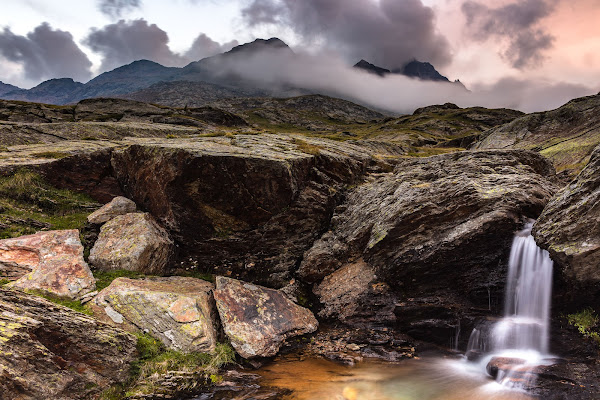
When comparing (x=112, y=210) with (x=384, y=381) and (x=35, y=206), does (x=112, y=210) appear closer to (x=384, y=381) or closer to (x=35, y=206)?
(x=35, y=206)

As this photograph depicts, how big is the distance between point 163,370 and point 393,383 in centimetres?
941

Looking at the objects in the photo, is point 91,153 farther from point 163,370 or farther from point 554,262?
point 554,262

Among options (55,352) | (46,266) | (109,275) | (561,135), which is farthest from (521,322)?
(561,135)

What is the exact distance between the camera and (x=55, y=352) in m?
9.47

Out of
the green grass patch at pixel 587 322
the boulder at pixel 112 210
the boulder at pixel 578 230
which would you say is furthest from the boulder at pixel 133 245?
the green grass patch at pixel 587 322

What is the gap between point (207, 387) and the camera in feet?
36.9

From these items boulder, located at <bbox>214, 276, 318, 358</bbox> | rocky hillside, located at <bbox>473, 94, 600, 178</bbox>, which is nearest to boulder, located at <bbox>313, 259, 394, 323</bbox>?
boulder, located at <bbox>214, 276, 318, 358</bbox>

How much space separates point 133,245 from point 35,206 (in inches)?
341

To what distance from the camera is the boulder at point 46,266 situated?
515 inches

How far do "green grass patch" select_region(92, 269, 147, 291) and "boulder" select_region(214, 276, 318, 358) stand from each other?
193 inches

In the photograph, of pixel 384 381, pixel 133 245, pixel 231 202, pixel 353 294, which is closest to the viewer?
pixel 384 381

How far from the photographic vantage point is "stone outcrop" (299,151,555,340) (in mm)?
14938

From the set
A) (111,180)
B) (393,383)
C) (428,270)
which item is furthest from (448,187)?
(111,180)

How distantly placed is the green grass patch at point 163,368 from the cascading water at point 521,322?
38.7 ft
